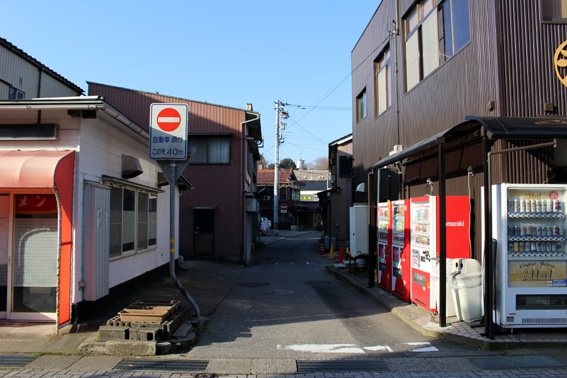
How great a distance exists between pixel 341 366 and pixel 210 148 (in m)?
14.5

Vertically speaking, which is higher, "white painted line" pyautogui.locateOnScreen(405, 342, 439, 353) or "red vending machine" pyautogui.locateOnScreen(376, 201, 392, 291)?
"red vending machine" pyautogui.locateOnScreen(376, 201, 392, 291)

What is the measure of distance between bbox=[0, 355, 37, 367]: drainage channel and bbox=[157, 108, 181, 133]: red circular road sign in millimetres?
4013

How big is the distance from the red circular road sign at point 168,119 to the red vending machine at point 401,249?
16.6 feet

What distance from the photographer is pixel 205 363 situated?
17.4 feet

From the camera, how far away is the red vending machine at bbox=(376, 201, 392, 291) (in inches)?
384

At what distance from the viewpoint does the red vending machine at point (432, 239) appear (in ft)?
24.1

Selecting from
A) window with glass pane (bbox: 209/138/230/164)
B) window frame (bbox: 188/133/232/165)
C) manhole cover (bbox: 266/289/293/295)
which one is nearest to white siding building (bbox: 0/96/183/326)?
manhole cover (bbox: 266/289/293/295)

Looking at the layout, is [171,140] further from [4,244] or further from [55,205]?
[4,244]

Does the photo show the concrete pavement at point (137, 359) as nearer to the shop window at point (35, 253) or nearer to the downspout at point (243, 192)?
the shop window at point (35, 253)

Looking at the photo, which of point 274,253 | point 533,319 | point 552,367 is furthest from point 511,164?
point 274,253

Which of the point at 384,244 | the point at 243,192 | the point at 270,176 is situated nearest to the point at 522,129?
the point at 384,244

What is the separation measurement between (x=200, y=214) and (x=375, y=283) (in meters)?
9.72

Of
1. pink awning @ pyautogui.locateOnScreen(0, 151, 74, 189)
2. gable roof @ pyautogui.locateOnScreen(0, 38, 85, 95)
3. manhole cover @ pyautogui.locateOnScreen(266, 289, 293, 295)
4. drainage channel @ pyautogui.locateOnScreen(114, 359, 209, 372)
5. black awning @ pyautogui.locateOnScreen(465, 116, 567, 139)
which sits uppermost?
gable roof @ pyautogui.locateOnScreen(0, 38, 85, 95)

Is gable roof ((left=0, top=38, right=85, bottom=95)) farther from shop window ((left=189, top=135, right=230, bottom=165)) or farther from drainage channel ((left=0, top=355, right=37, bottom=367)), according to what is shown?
drainage channel ((left=0, top=355, right=37, bottom=367))
